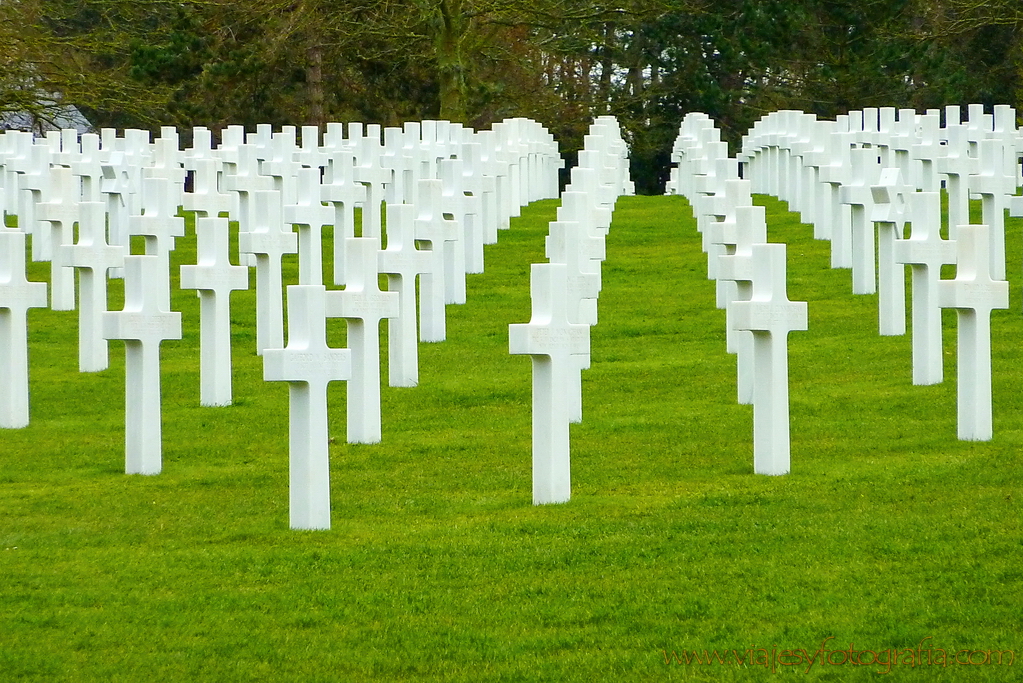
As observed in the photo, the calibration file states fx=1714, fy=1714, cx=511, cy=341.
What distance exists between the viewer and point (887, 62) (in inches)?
1465

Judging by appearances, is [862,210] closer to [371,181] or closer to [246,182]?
[371,181]

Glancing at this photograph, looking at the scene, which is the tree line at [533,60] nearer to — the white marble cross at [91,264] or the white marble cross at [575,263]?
the white marble cross at [91,264]

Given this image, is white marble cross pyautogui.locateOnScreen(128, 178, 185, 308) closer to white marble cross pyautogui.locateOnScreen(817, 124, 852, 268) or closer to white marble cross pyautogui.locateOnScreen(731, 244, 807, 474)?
white marble cross pyautogui.locateOnScreen(731, 244, 807, 474)

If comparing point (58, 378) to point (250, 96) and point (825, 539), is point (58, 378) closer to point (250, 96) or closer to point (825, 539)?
point (825, 539)

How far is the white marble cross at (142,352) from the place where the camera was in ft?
26.3

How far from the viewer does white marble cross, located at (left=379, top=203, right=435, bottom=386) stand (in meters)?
10.5

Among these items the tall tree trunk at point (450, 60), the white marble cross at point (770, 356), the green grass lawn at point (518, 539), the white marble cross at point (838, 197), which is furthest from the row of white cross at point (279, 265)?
the tall tree trunk at point (450, 60)

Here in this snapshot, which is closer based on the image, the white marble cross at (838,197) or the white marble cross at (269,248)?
the white marble cross at (269,248)

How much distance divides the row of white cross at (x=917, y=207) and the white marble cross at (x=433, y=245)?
7.77ft

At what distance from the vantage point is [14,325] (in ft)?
31.0

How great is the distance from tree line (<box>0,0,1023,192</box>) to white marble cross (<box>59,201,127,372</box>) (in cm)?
1461

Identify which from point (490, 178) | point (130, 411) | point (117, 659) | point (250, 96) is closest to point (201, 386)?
point (130, 411)

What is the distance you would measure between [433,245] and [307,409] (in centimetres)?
594

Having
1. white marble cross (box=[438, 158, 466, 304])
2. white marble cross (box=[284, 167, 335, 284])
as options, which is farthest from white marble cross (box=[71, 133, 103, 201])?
white marble cross (box=[284, 167, 335, 284])
